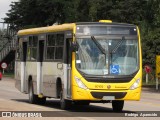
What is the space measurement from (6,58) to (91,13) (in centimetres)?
2373

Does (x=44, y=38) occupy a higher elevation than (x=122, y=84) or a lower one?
higher

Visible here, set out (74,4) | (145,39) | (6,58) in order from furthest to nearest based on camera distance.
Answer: (6,58) → (74,4) → (145,39)

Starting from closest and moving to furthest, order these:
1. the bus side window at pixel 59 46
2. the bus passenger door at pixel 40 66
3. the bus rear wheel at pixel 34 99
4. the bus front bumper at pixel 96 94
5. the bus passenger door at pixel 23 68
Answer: the bus front bumper at pixel 96 94, the bus side window at pixel 59 46, the bus passenger door at pixel 40 66, the bus rear wheel at pixel 34 99, the bus passenger door at pixel 23 68

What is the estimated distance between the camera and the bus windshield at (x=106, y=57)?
19.5 metres

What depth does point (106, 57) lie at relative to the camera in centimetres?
1964

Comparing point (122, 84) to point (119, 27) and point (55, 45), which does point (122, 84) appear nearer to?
point (119, 27)

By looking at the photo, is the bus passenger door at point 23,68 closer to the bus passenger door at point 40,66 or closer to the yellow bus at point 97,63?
the bus passenger door at point 40,66

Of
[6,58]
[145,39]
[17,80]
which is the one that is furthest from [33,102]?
[6,58]

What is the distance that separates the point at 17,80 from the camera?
27.1 meters

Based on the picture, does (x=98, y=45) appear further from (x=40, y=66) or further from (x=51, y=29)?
(x=40, y=66)

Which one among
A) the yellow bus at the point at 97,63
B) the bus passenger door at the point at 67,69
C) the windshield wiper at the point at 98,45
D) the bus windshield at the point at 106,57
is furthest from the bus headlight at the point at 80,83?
the windshield wiper at the point at 98,45

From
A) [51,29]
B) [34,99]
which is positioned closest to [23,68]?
[34,99]

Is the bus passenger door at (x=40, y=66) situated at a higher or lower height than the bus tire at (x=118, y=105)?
higher

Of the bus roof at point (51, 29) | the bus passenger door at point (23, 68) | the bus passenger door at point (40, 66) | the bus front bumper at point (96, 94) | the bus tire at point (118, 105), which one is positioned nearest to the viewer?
the bus front bumper at point (96, 94)
